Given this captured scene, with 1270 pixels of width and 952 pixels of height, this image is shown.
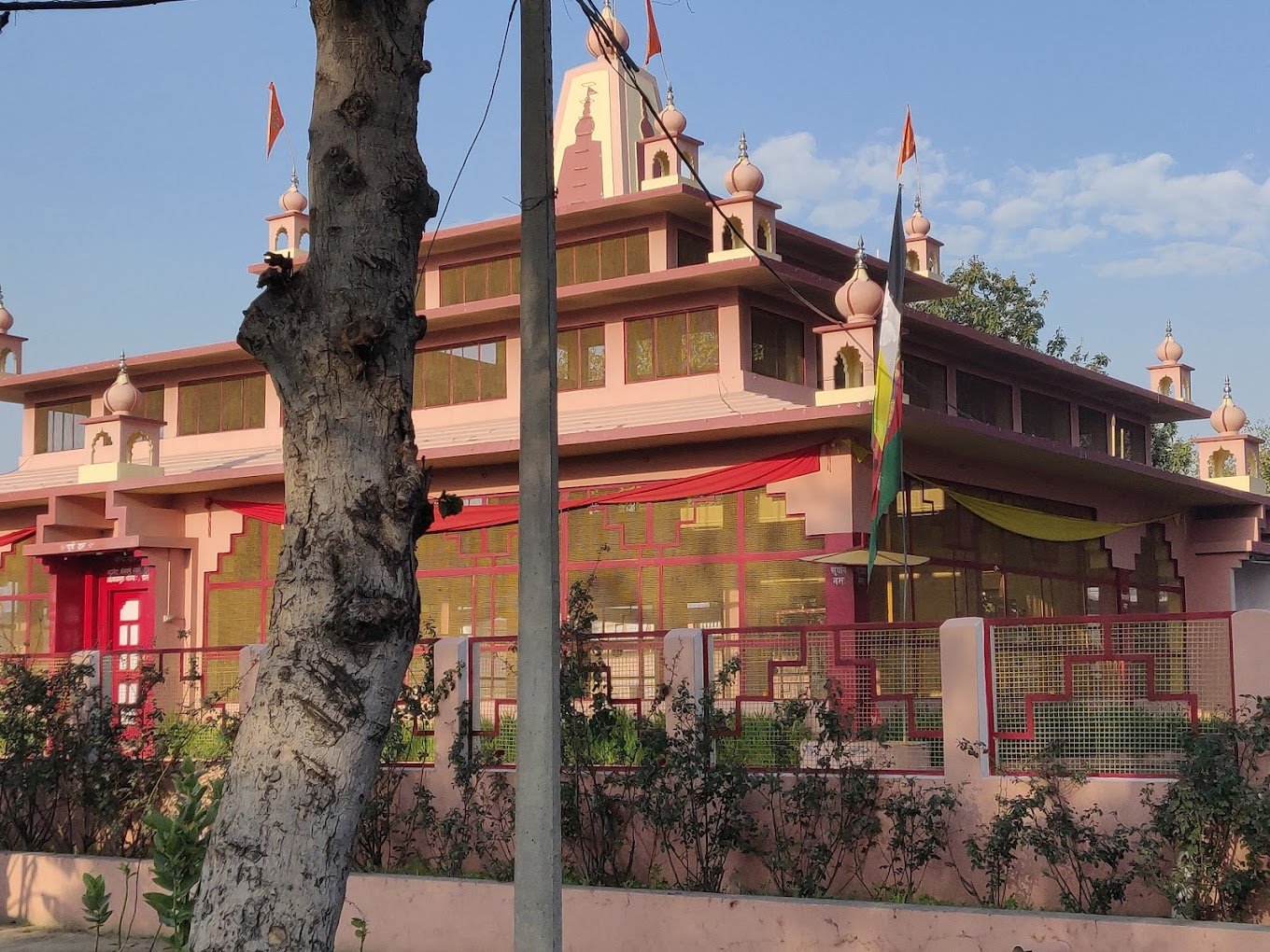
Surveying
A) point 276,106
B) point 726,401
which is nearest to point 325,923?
point 726,401

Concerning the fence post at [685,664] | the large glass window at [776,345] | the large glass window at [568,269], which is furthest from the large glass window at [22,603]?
the fence post at [685,664]

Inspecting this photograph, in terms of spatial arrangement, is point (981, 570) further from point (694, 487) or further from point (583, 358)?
point (583, 358)

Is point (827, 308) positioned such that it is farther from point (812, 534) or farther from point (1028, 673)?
point (1028, 673)

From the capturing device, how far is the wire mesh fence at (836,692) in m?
10.0

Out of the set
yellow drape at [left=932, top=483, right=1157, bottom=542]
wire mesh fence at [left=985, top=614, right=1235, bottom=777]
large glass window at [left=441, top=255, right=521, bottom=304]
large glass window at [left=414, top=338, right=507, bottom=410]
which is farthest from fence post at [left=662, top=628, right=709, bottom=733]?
large glass window at [left=441, top=255, right=521, bottom=304]

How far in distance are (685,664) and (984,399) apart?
1532cm

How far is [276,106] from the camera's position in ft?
91.5

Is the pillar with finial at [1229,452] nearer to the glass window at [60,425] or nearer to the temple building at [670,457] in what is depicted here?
the temple building at [670,457]

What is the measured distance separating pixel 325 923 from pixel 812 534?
11.8m

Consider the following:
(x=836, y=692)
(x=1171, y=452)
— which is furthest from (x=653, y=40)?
(x=1171, y=452)

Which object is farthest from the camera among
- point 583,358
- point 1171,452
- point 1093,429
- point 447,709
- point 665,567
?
point 1171,452

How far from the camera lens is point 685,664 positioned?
10.8 meters

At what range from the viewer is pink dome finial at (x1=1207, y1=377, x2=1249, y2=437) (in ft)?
80.9

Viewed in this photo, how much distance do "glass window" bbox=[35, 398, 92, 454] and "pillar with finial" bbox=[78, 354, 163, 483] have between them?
3.99 m
